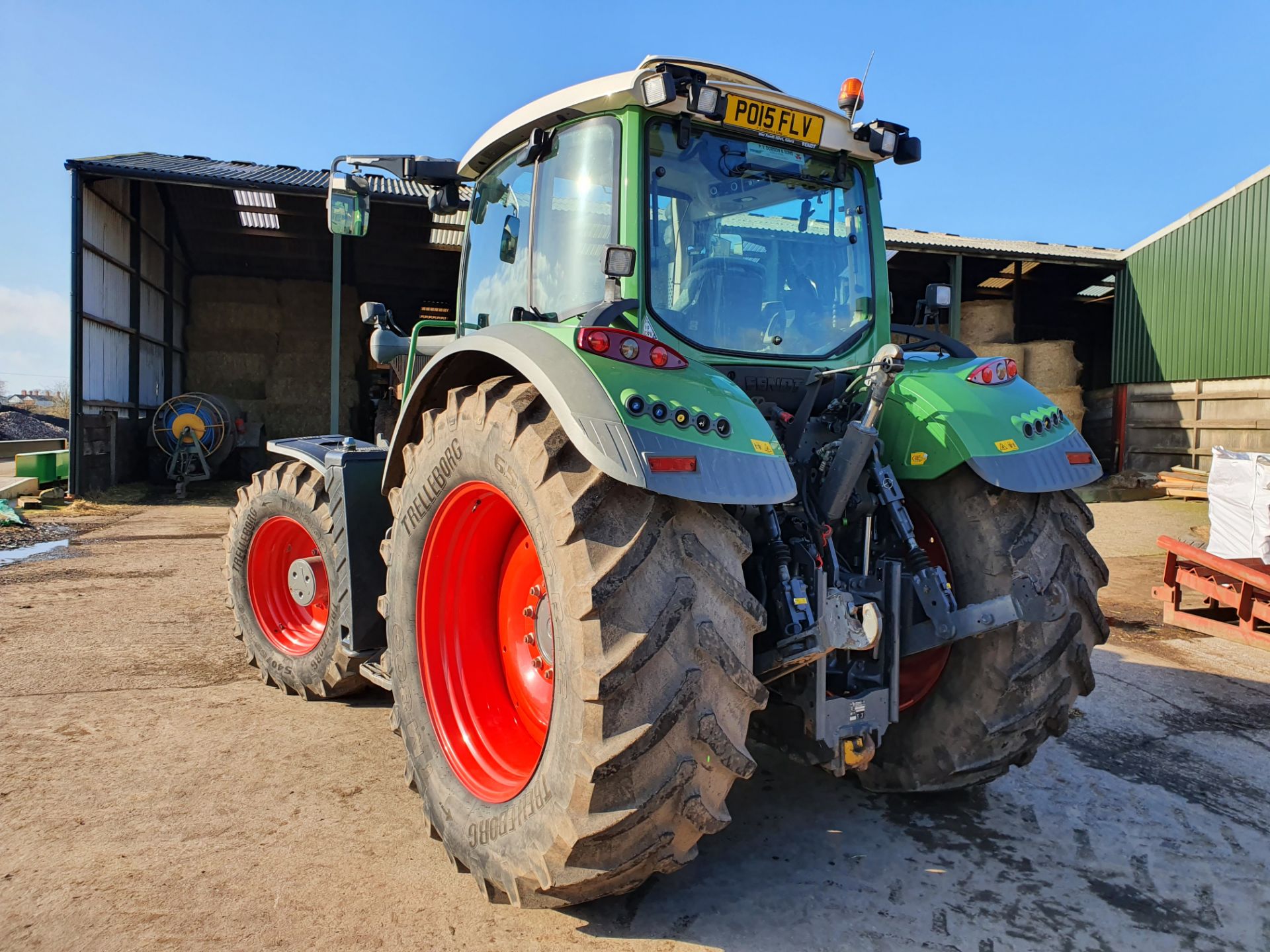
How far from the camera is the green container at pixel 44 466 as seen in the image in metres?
12.6

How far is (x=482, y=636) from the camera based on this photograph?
2.84 meters

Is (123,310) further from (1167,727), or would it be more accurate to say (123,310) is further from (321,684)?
(1167,727)

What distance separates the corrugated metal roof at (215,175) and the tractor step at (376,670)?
9.24 meters

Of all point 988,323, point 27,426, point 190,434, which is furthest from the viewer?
point 27,426

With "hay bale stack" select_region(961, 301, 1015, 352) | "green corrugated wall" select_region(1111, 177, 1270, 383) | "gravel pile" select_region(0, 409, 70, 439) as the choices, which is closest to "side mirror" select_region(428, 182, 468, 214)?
"green corrugated wall" select_region(1111, 177, 1270, 383)

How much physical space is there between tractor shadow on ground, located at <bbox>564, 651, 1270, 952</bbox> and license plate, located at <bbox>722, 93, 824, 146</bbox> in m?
2.24

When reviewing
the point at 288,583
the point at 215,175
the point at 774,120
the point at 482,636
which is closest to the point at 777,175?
the point at 774,120

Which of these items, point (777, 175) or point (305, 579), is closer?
point (777, 175)

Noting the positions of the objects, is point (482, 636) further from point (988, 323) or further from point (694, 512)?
point (988, 323)

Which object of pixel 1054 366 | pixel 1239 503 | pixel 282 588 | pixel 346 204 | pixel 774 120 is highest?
pixel 1054 366

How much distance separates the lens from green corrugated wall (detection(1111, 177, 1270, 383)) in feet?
44.2

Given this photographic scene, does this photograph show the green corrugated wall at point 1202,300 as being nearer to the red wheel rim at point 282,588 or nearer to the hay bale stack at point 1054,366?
the hay bale stack at point 1054,366

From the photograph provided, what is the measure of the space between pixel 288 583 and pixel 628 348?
9.35ft

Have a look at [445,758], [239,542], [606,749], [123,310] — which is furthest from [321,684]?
[123,310]
